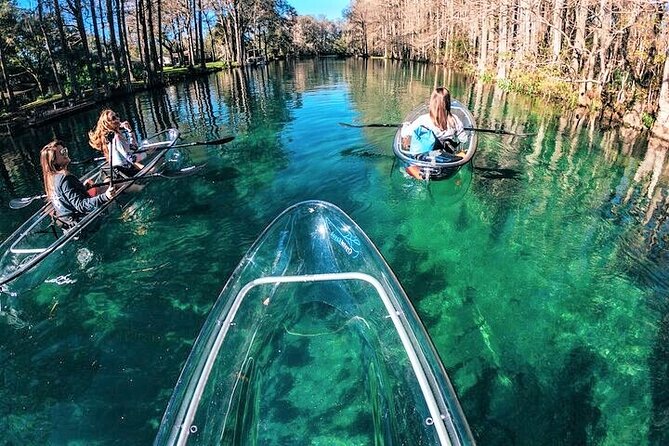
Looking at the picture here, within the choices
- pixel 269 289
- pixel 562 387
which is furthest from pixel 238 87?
pixel 562 387

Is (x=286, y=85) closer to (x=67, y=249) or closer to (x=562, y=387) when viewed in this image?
(x=67, y=249)

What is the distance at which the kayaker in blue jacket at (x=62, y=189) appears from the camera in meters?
5.89

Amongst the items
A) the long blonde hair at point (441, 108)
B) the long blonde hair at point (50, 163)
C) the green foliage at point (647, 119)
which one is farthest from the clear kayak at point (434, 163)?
the green foliage at point (647, 119)

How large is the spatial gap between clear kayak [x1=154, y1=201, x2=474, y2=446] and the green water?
0.82 m

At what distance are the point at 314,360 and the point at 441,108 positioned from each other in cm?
549

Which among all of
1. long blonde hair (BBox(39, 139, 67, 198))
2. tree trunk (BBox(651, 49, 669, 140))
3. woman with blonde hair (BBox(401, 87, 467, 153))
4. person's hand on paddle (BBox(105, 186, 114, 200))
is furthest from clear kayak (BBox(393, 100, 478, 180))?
tree trunk (BBox(651, 49, 669, 140))

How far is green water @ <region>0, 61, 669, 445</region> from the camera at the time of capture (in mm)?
4047

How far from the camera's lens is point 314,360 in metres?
4.57

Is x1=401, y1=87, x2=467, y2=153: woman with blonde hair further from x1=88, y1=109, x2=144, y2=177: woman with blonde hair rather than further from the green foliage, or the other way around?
the green foliage

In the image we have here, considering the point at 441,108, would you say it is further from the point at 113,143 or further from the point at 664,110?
the point at 664,110

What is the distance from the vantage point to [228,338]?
4133mm

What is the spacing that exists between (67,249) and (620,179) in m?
11.8

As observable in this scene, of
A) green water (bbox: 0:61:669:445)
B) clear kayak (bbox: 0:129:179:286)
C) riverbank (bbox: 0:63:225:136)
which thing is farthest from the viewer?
riverbank (bbox: 0:63:225:136)

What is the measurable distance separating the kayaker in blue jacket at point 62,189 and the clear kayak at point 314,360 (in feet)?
10.6
